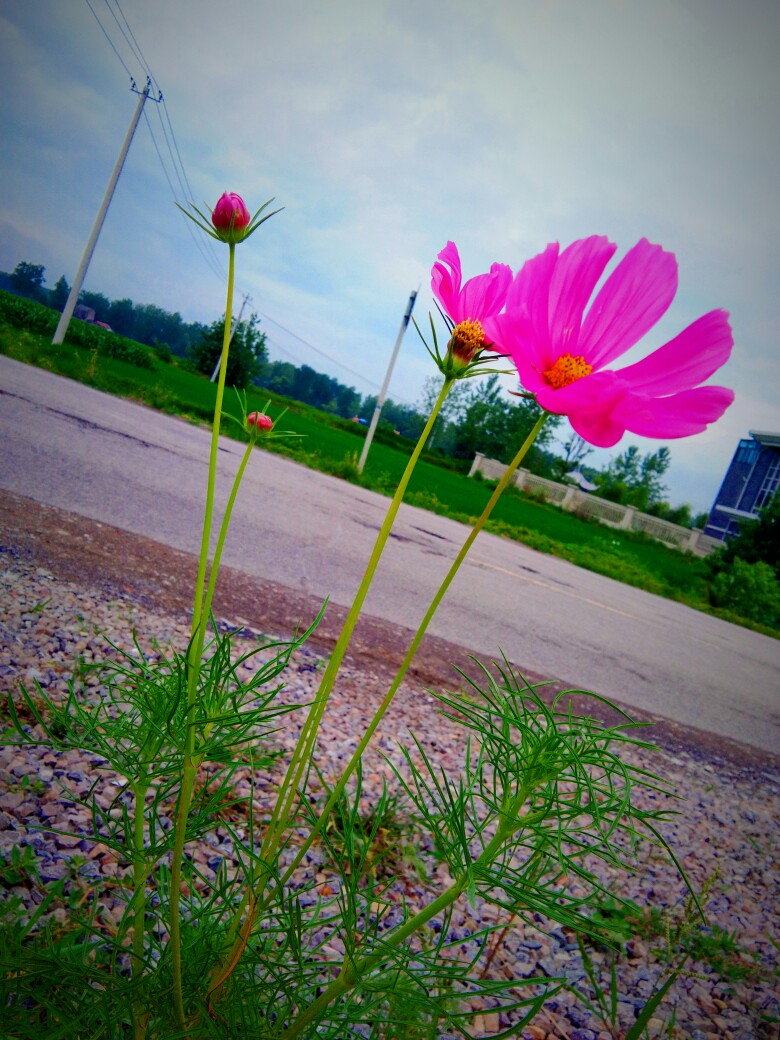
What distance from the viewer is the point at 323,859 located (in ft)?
4.28

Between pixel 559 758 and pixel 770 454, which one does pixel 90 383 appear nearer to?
pixel 559 758

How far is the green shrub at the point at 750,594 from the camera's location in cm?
1540

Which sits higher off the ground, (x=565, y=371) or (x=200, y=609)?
(x=565, y=371)

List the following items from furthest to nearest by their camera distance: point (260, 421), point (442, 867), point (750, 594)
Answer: point (750, 594)
point (442, 867)
point (260, 421)

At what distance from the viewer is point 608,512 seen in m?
31.6

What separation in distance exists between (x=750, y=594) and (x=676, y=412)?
1770 centimetres

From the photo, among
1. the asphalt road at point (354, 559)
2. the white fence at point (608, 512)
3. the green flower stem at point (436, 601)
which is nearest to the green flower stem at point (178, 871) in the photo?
the green flower stem at point (436, 601)

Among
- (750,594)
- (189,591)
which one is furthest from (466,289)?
(750,594)

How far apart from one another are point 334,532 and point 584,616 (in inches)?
105

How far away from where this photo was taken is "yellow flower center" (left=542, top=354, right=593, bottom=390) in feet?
1.79

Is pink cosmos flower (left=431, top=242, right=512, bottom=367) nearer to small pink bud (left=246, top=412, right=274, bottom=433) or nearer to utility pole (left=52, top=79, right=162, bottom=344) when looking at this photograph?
Answer: small pink bud (left=246, top=412, right=274, bottom=433)

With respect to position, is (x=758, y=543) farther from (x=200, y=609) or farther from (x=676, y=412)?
(x=200, y=609)

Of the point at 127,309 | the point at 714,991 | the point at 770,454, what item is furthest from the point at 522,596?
the point at 127,309

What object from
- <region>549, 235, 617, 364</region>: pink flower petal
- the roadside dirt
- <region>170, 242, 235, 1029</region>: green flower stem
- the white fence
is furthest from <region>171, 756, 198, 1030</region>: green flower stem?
the white fence
